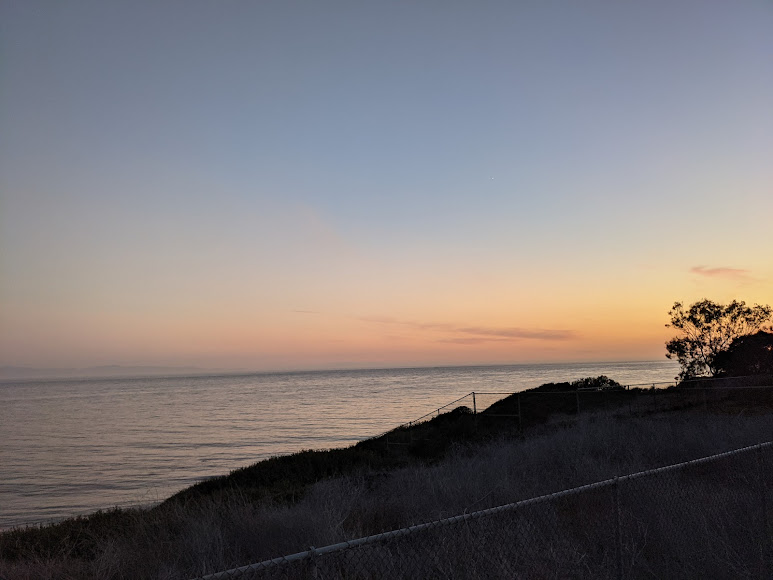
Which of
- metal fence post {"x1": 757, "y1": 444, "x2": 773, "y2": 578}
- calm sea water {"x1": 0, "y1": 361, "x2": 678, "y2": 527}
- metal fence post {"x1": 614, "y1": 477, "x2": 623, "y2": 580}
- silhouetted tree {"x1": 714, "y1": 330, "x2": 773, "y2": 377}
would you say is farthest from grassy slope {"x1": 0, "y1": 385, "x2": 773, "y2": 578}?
silhouetted tree {"x1": 714, "y1": 330, "x2": 773, "y2": 377}

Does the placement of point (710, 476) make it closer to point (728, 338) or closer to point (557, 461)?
point (557, 461)

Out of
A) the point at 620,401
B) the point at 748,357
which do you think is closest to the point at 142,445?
the point at 620,401

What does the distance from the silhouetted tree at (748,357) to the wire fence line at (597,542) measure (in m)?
27.4

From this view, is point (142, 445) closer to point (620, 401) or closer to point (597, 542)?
point (620, 401)

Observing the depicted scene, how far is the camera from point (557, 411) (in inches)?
1158

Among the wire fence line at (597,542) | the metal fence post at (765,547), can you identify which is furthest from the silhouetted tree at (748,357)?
the metal fence post at (765,547)

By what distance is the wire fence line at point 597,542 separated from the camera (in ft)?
19.7

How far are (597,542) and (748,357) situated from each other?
103 ft

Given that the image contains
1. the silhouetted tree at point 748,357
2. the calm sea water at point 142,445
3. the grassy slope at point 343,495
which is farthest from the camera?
the silhouetted tree at point 748,357

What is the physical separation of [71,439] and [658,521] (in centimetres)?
4121

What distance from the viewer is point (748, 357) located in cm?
3400

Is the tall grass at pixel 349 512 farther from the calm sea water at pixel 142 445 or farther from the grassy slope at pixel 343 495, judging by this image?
the calm sea water at pixel 142 445

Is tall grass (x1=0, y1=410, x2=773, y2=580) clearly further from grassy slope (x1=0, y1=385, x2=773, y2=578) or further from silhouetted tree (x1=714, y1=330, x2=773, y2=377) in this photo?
silhouetted tree (x1=714, y1=330, x2=773, y2=377)

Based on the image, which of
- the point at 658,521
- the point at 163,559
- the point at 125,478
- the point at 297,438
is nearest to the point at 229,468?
the point at 125,478
